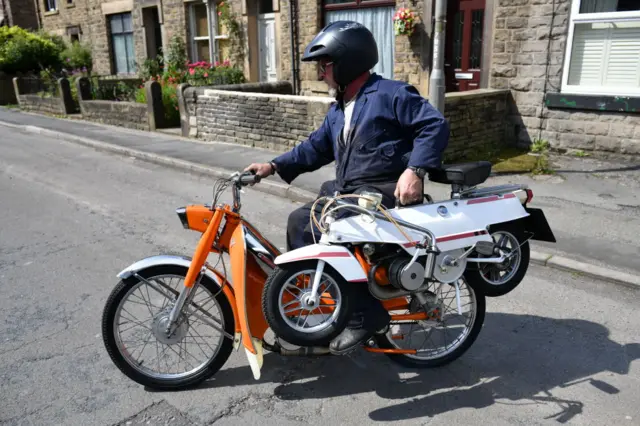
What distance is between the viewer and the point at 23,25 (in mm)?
27750

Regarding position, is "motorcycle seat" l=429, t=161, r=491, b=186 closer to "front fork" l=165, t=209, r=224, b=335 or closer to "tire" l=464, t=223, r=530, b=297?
"tire" l=464, t=223, r=530, b=297

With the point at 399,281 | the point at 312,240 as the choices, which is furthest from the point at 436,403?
the point at 312,240

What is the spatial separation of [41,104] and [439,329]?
18970 mm

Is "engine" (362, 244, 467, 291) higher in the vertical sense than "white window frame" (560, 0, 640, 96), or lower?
lower

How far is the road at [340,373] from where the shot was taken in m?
3.01

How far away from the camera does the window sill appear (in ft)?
28.3

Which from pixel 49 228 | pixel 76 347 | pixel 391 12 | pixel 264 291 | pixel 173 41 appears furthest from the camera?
pixel 173 41

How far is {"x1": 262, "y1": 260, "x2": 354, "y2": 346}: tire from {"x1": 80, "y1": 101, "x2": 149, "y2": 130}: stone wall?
12265 millimetres

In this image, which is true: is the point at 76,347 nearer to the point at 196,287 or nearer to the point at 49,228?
the point at 196,287

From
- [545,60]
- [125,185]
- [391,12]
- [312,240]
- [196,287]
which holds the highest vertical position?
[391,12]

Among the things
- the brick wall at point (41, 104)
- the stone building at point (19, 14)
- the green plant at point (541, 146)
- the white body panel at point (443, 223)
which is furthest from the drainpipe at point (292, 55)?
the stone building at point (19, 14)

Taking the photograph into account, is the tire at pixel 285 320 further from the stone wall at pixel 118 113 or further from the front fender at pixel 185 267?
the stone wall at pixel 118 113

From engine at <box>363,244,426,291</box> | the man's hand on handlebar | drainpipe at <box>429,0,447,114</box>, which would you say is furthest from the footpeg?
drainpipe at <box>429,0,447,114</box>

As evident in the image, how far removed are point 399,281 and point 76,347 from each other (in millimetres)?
2292
